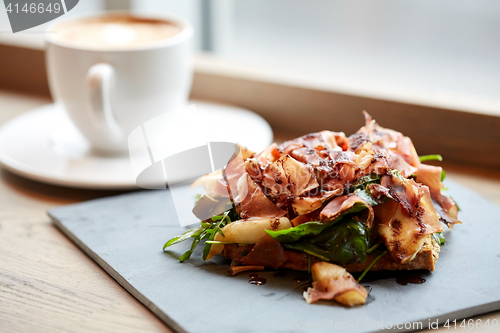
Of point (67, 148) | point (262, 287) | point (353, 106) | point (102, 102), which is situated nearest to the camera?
point (262, 287)

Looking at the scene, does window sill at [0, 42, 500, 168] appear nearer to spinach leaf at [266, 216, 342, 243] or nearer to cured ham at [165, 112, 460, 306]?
cured ham at [165, 112, 460, 306]

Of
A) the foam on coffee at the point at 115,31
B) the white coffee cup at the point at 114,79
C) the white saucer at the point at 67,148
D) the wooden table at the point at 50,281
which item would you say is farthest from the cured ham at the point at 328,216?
the foam on coffee at the point at 115,31

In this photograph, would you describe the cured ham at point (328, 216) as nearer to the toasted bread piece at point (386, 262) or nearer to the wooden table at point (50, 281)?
the toasted bread piece at point (386, 262)

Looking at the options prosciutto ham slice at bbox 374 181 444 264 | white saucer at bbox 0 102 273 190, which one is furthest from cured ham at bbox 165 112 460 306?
white saucer at bbox 0 102 273 190

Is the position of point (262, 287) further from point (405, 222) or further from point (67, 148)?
point (67, 148)

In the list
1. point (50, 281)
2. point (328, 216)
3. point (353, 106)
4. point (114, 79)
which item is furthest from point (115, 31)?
point (328, 216)

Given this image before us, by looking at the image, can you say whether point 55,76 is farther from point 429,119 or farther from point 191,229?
point 429,119
